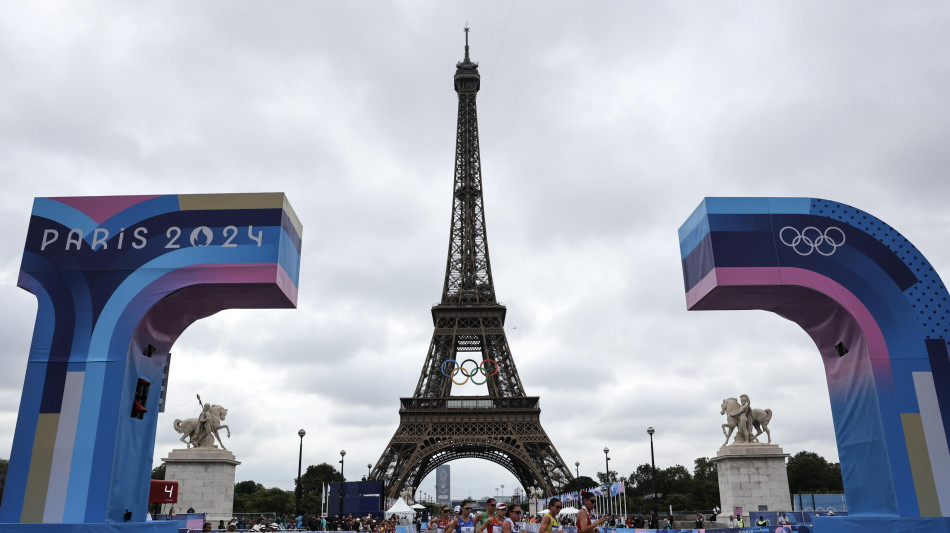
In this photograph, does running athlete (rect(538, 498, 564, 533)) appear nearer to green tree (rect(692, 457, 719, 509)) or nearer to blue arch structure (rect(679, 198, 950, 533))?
blue arch structure (rect(679, 198, 950, 533))

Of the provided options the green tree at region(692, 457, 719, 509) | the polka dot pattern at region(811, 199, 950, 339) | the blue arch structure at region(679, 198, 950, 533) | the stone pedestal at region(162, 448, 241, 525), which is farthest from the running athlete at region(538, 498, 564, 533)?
the green tree at region(692, 457, 719, 509)

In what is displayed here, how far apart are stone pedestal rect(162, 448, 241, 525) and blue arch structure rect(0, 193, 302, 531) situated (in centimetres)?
1288

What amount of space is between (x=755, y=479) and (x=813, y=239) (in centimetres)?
1352

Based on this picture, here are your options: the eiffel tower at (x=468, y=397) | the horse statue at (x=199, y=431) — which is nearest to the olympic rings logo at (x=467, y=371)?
the eiffel tower at (x=468, y=397)

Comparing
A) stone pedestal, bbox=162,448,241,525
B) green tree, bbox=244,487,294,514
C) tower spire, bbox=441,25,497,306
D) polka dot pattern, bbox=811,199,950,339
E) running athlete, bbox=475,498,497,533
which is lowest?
green tree, bbox=244,487,294,514

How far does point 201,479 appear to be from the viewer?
26.8 m

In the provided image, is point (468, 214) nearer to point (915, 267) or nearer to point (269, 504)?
point (269, 504)

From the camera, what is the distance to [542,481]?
5722 centimetres

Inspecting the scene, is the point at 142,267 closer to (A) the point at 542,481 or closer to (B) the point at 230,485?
(B) the point at 230,485

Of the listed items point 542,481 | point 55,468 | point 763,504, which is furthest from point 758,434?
point 542,481

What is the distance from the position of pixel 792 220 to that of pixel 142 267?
1366 centimetres

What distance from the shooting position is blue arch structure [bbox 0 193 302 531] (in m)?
12.6

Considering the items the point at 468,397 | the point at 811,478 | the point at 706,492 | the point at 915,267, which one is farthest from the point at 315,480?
the point at 915,267

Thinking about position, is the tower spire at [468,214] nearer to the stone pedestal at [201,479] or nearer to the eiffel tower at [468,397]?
the eiffel tower at [468,397]
